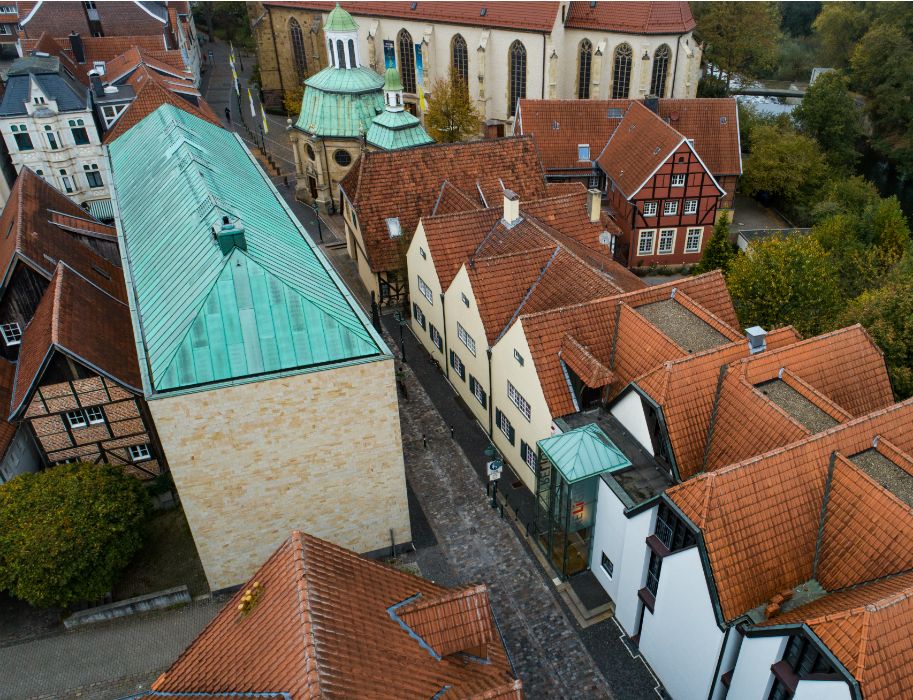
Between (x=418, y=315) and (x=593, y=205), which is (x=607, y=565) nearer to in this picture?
(x=418, y=315)

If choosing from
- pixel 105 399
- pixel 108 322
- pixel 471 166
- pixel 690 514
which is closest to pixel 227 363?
pixel 105 399

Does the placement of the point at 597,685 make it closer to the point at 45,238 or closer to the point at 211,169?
the point at 211,169

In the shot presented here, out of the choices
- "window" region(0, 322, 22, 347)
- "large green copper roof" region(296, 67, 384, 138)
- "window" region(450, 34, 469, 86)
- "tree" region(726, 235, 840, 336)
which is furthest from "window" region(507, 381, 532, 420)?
"window" region(450, 34, 469, 86)

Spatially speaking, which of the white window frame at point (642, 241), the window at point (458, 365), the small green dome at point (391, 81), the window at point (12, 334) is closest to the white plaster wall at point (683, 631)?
the window at point (458, 365)

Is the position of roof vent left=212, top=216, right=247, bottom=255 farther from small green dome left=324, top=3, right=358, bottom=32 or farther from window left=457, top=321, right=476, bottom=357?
small green dome left=324, top=3, right=358, bottom=32

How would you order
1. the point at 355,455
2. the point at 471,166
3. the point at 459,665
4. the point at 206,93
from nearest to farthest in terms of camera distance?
1. the point at 459,665
2. the point at 355,455
3. the point at 471,166
4. the point at 206,93

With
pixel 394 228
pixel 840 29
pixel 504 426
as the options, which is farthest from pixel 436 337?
pixel 840 29
